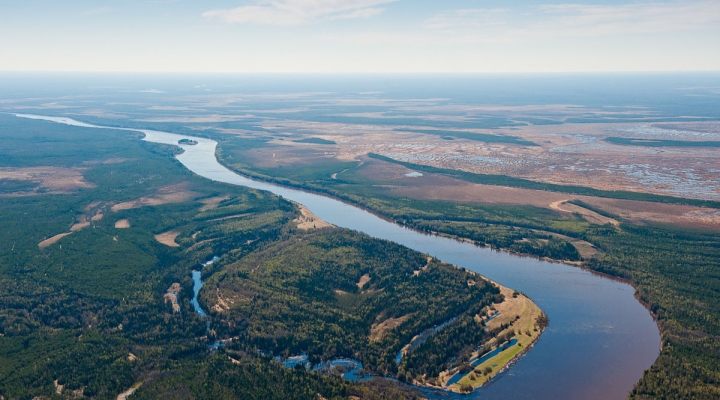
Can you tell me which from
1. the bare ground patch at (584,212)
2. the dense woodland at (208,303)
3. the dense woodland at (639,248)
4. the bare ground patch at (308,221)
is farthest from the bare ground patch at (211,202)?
the bare ground patch at (584,212)

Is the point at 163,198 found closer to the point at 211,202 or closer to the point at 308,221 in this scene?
the point at 211,202

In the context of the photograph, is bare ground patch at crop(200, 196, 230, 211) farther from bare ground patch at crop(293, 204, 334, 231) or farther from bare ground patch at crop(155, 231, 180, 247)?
bare ground patch at crop(293, 204, 334, 231)

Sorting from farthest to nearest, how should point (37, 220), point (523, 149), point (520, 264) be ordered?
point (523, 149) → point (37, 220) → point (520, 264)

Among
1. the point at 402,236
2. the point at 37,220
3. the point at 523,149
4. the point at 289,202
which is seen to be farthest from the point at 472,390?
the point at 523,149

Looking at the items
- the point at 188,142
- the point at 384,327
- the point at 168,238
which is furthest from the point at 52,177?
the point at 384,327

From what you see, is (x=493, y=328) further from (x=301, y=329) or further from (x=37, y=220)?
(x=37, y=220)

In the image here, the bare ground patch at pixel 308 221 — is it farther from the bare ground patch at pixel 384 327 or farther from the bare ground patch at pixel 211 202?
the bare ground patch at pixel 384 327
